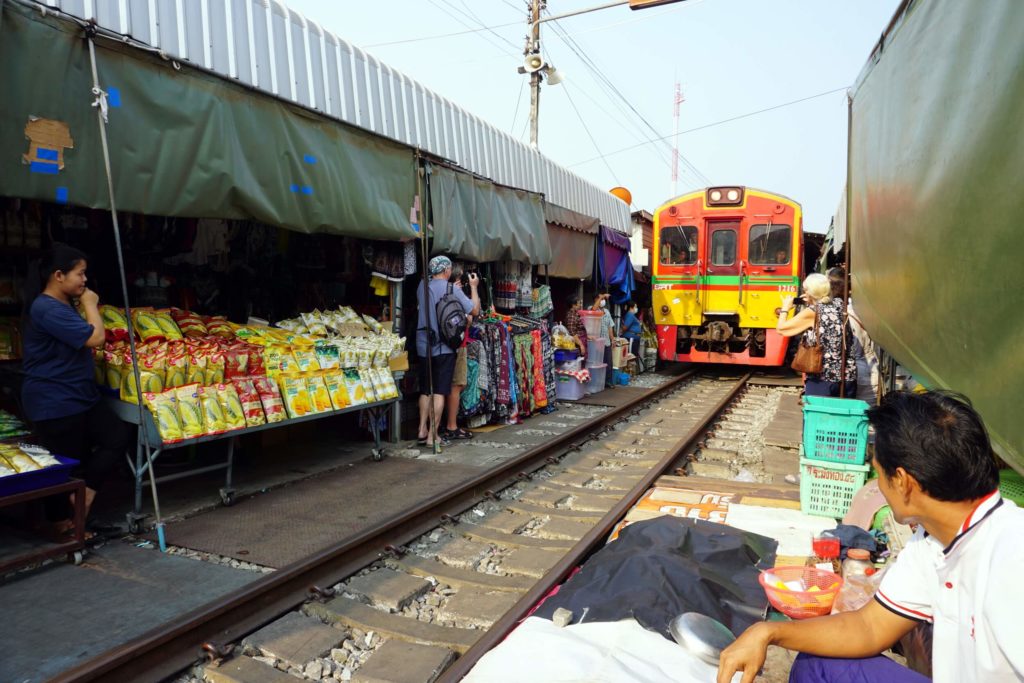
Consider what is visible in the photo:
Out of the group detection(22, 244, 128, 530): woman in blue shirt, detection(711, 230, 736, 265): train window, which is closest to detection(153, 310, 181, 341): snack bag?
detection(22, 244, 128, 530): woman in blue shirt

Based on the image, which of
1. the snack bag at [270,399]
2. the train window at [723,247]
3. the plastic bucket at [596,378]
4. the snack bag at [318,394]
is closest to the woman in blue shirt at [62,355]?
the snack bag at [270,399]

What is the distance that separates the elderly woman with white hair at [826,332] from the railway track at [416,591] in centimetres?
169

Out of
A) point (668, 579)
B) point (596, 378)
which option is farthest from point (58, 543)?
point (596, 378)

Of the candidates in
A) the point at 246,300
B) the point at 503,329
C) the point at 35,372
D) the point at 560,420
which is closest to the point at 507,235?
the point at 503,329

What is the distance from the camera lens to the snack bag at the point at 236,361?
512cm

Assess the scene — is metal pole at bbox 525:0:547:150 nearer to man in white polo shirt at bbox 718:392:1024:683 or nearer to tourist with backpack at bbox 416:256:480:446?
tourist with backpack at bbox 416:256:480:446

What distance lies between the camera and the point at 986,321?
1.88m

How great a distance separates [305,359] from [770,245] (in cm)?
1027

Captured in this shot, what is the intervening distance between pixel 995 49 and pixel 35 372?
5051 millimetres

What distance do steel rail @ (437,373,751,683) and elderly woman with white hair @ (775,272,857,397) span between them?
66.2 inches

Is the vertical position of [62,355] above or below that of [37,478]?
above

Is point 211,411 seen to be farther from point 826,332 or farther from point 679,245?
point 679,245

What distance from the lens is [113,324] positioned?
15.7 ft

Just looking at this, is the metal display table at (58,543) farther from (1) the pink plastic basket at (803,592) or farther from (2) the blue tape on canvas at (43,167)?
(1) the pink plastic basket at (803,592)
